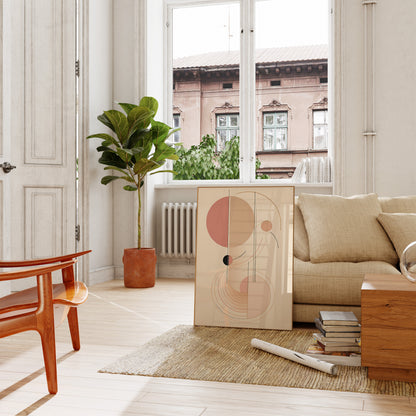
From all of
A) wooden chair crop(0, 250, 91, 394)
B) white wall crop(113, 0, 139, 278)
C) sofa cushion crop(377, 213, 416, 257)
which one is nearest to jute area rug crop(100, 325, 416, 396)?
wooden chair crop(0, 250, 91, 394)

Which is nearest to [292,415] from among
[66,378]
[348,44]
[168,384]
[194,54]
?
[168,384]

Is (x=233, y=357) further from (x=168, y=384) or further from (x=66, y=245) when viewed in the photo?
(x=66, y=245)

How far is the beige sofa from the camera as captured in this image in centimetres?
310

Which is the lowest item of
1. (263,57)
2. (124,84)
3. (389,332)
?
(389,332)

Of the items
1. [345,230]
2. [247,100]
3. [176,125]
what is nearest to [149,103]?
[176,125]

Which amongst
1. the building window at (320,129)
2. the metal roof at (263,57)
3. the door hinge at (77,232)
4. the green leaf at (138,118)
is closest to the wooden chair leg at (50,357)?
the door hinge at (77,232)

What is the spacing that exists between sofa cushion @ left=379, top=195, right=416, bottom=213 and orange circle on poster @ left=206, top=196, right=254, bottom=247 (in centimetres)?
107

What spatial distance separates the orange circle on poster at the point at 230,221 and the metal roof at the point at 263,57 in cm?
284

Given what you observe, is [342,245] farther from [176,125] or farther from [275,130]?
[176,125]

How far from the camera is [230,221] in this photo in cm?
321

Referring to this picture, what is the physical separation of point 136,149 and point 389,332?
3053 millimetres

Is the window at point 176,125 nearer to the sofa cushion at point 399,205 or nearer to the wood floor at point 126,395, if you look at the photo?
the sofa cushion at point 399,205

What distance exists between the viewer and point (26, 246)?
172 inches

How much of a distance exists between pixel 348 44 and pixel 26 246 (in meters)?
3.42
